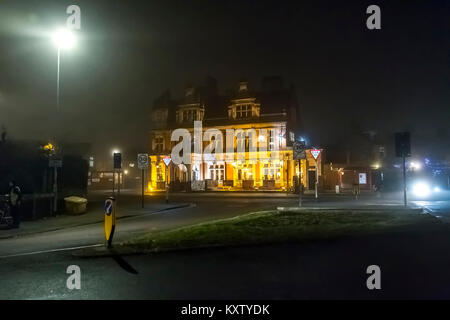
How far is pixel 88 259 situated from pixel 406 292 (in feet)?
20.9

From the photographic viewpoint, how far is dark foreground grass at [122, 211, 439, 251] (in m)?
9.84

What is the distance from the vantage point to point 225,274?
6.86 m

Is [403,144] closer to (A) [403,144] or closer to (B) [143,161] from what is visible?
(A) [403,144]

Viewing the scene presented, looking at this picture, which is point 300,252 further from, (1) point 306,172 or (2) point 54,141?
→ (1) point 306,172

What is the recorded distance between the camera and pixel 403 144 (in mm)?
19156

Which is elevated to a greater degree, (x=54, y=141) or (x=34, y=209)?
(x=54, y=141)

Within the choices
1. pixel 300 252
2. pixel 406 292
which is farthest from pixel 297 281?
pixel 300 252

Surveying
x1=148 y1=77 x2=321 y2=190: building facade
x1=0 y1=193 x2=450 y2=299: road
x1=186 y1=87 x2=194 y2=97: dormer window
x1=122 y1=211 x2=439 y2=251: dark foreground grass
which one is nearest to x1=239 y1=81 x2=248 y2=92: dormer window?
x1=148 y1=77 x2=321 y2=190: building facade

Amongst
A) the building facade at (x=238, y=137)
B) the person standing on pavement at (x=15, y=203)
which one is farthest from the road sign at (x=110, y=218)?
the building facade at (x=238, y=137)

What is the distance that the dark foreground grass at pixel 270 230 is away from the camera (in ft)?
32.3

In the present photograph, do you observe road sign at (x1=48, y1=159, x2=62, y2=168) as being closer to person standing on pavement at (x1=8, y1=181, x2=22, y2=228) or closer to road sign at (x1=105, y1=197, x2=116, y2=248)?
person standing on pavement at (x1=8, y1=181, x2=22, y2=228)

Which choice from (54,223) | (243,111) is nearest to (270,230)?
(54,223)

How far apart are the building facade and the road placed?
119 ft
